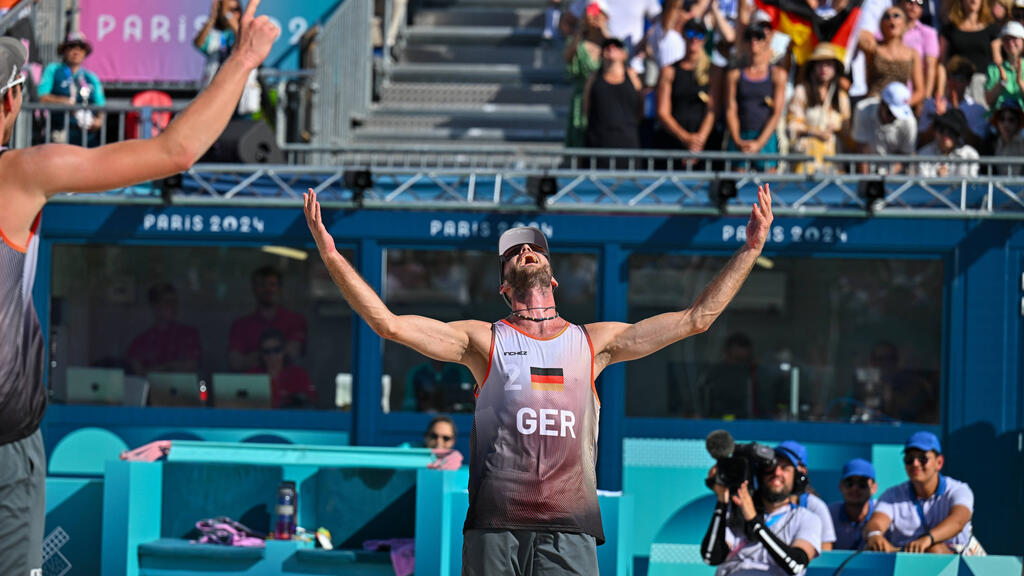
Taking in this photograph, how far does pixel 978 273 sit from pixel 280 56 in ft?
20.5

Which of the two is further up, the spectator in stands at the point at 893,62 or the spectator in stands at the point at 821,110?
the spectator in stands at the point at 893,62

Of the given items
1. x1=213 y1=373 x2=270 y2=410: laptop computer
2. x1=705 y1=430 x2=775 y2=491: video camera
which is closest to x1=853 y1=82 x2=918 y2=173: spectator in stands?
x1=705 y1=430 x2=775 y2=491: video camera

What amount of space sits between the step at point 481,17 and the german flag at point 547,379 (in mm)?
9199

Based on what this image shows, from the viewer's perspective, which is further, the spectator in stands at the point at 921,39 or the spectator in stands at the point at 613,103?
the spectator in stands at the point at 921,39

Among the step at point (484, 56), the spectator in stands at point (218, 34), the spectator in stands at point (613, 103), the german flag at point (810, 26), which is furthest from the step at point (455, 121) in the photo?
the german flag at point (810, 26)

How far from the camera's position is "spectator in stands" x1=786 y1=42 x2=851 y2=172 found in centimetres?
977

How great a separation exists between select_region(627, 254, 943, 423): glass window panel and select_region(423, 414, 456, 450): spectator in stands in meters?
1.52

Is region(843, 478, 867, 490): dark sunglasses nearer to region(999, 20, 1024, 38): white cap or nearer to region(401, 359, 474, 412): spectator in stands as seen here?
region(401, 359, 474, 412): spectator in stands

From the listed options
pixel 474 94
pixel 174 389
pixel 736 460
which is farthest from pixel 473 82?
pixel 736 460

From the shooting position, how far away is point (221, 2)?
1077cm

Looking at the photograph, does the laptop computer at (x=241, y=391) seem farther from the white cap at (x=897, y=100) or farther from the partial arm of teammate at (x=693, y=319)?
the partial arm of teammate at (x=693, y=319)

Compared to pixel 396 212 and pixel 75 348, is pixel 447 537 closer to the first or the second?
pixel 396 212

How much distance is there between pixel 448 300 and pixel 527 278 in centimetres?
536

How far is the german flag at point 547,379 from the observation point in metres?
4.20
